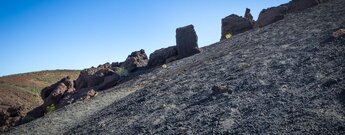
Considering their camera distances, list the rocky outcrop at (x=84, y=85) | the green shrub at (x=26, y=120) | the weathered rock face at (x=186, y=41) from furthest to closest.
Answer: the weathered rock face at (x=186, y=41) → the rocky outcrop at (x=84, y=85) → the green shrub at (x=26, y=120)

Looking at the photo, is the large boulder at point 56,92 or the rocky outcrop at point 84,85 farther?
the large boulder at point 56,92

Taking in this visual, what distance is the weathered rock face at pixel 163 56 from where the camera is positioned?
25.6 meters

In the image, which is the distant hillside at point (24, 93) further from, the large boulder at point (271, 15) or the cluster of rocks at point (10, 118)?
the large boulder at point (271, 15)

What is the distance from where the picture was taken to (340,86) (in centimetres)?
850

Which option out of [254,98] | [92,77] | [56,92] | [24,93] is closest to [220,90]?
[254,98]

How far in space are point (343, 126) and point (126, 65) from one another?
21.8 m

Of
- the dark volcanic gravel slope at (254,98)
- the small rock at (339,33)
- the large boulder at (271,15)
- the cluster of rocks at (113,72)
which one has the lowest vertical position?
the dark volcanic gravel slope at (254,98)

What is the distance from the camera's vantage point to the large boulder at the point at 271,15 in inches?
1004

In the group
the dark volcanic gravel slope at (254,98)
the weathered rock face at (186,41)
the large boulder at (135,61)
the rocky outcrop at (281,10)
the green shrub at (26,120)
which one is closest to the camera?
the dark volcanic gravel slope at (254,98)

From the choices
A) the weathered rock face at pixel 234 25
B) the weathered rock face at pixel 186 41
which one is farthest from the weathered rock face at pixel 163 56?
the weathered rock face at pixel 234 25

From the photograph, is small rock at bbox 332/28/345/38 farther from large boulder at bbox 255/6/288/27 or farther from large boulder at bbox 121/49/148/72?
large boulder at bbox 121/49/148/72

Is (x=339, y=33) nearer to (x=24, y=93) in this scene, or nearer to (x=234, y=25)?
(x=234, y=25)

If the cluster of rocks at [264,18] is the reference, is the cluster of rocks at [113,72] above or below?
below

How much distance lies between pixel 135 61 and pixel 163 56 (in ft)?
8.34
